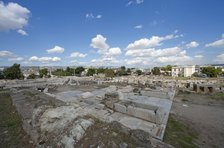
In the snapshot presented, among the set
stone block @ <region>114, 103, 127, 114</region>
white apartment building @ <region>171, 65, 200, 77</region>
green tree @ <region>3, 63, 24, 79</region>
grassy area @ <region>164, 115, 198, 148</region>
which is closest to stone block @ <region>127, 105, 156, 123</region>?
stone block @ <region>114, 103, 127, 114</region>

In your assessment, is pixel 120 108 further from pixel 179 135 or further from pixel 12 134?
pixel 12 134

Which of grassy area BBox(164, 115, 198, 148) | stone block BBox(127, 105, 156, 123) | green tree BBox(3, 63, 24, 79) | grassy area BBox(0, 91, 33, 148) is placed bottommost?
grassy area BBox(164, 115, 198, 148)

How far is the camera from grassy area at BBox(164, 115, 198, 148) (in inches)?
227

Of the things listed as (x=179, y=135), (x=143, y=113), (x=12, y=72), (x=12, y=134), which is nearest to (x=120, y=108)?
(x=143, y=113)

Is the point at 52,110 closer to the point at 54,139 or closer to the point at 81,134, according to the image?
the point at 54,139

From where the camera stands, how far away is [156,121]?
7230 millimetres

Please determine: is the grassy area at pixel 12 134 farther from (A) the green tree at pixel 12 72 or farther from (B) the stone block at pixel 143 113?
(A) the green tree at pixel 12 72

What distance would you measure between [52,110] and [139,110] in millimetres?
4549

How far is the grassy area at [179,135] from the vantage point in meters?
5.78

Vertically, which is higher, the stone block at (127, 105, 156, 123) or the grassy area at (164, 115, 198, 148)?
the stone block at (127, 105, 156, 123)

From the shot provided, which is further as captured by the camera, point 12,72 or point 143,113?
point 12,72

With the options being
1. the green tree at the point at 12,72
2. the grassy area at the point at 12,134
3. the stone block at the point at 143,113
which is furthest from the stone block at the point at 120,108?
the green tree at the point at 12,72

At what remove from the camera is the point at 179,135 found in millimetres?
6539

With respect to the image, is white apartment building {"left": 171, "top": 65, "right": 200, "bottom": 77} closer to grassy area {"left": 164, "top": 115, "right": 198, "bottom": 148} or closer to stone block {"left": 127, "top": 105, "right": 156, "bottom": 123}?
grassy area {"left": 164, "top": 115, "right": 198, "bottom": 148}
